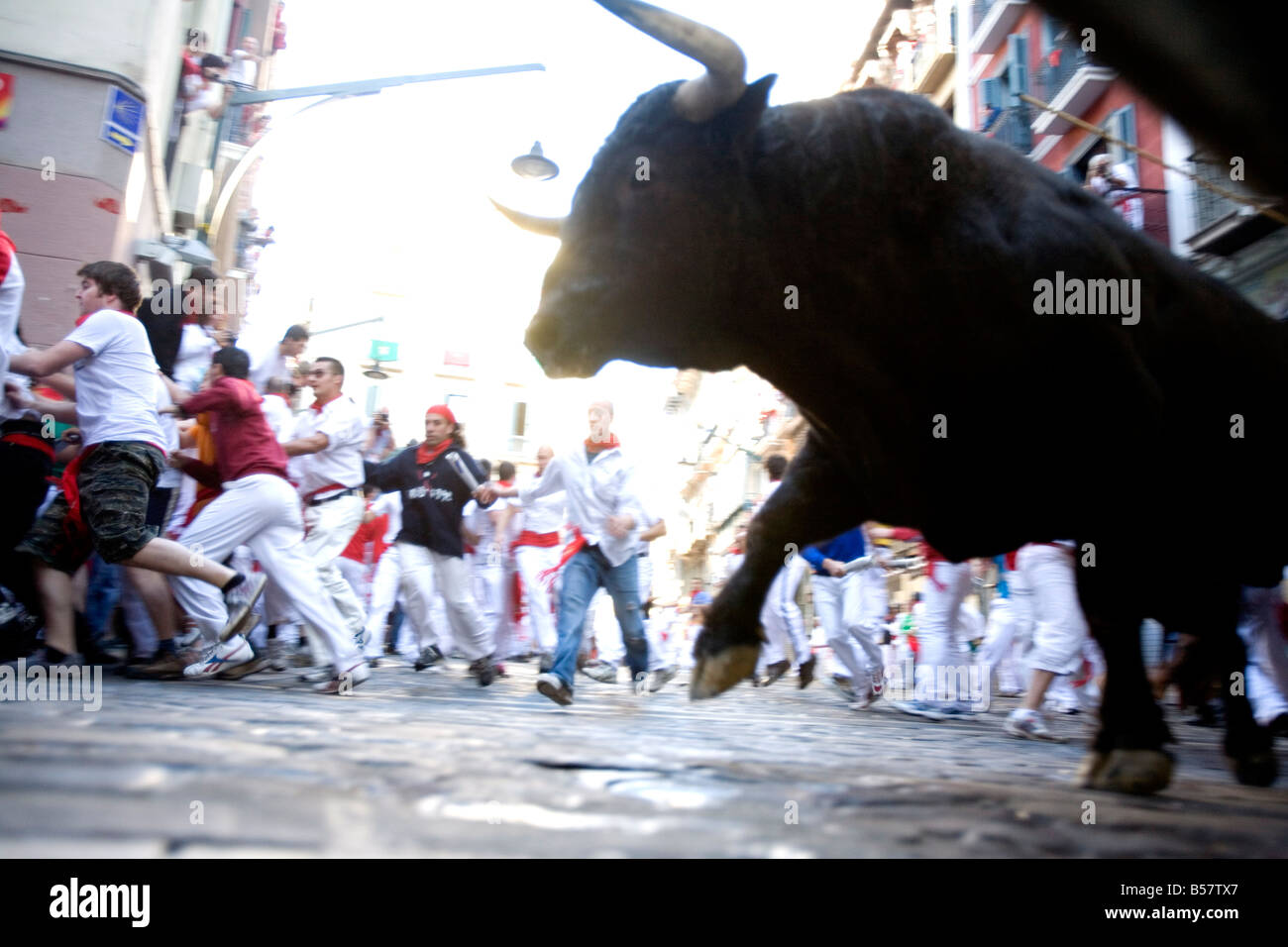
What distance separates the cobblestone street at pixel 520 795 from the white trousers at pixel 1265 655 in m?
2.84

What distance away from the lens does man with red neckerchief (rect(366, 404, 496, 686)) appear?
8750 mm

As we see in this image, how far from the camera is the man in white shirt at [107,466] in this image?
551 centimetres

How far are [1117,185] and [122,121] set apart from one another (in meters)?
12.7

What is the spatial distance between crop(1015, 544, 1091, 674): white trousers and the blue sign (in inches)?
405

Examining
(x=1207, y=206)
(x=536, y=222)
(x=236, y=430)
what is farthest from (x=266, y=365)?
(x=1207, y=206)

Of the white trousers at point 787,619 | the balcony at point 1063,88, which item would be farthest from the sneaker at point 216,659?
the balcony at point 1063,88

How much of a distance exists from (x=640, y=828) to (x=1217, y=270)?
56.1ft

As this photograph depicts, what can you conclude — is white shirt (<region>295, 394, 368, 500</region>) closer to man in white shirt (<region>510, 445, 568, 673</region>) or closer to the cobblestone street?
man in white shirt (<region>510, 445, 568, 673</region>)

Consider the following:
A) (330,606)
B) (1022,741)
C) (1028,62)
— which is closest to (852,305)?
(1022,741)

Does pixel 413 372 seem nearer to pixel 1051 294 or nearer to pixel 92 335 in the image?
pixel 92 335

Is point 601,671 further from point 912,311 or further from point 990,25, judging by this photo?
point 990,25

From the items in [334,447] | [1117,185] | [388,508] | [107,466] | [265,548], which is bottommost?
[265,548]

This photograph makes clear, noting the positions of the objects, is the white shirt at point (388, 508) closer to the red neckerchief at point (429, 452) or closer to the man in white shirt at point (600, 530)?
the red neckerchief at point (429, 452)

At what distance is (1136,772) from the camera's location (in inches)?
112
